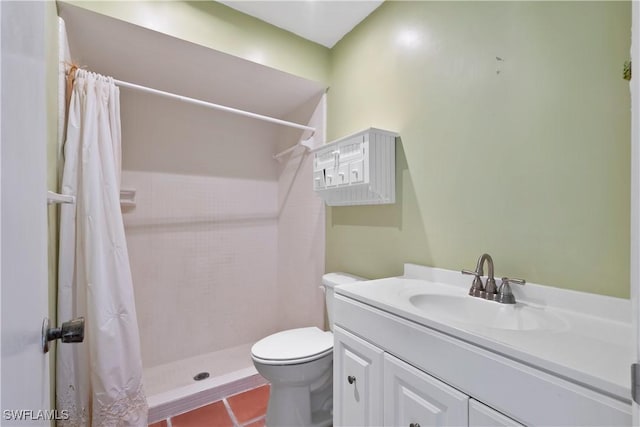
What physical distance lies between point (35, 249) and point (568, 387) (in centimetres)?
106

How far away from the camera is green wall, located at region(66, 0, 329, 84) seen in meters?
1.42

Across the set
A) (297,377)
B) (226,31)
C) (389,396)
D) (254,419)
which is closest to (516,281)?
(389,396)

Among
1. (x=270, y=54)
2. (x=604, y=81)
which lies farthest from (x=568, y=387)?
(x=270, y=54)

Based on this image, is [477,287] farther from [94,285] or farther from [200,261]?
[200,261]

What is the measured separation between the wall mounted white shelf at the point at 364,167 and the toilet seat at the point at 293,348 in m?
0.81

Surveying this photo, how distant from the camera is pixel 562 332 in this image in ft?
2.42

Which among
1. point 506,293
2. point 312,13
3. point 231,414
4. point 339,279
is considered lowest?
point 231,414

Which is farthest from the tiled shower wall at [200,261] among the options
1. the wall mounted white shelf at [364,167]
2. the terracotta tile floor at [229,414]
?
the wall mounted white shelf at [364,167]

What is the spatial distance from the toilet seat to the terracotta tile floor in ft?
1.54

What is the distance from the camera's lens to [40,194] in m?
0.56

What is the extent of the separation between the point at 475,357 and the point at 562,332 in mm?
254

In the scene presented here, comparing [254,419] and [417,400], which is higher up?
[417,400]

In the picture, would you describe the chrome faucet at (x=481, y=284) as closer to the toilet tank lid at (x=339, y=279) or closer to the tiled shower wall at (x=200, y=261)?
the toilet tank lid at (x=339, y=279)

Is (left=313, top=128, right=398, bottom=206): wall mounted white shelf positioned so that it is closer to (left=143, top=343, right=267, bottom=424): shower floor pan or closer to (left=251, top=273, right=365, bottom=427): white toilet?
(left=251, top=273, right=365, bottom=427): white toilet
